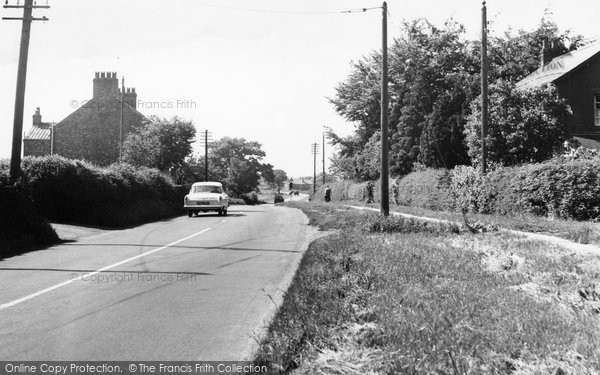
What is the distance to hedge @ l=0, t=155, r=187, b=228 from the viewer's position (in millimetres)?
19359

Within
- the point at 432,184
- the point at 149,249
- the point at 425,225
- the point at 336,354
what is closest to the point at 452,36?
the point at 432,184

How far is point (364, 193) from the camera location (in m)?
44.2

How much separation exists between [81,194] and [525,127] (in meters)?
20.0

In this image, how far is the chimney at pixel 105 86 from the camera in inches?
2162

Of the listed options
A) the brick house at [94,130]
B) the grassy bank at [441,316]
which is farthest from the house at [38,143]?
the grassy bank at [441,316]

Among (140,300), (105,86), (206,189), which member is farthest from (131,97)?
(140,300)

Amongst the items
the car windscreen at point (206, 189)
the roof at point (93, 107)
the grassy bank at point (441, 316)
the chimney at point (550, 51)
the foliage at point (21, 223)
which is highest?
the chimney at point (550, 51)

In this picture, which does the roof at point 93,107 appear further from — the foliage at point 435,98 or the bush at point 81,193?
the bush at point 81,193

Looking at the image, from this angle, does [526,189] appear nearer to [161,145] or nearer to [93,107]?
[161,145]

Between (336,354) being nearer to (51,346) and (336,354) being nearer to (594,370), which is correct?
(594,370)

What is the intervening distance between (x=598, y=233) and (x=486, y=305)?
8739mm

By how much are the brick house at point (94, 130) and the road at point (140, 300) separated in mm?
44386

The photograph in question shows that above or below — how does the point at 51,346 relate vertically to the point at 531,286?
below

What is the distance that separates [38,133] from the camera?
57.4 metres
